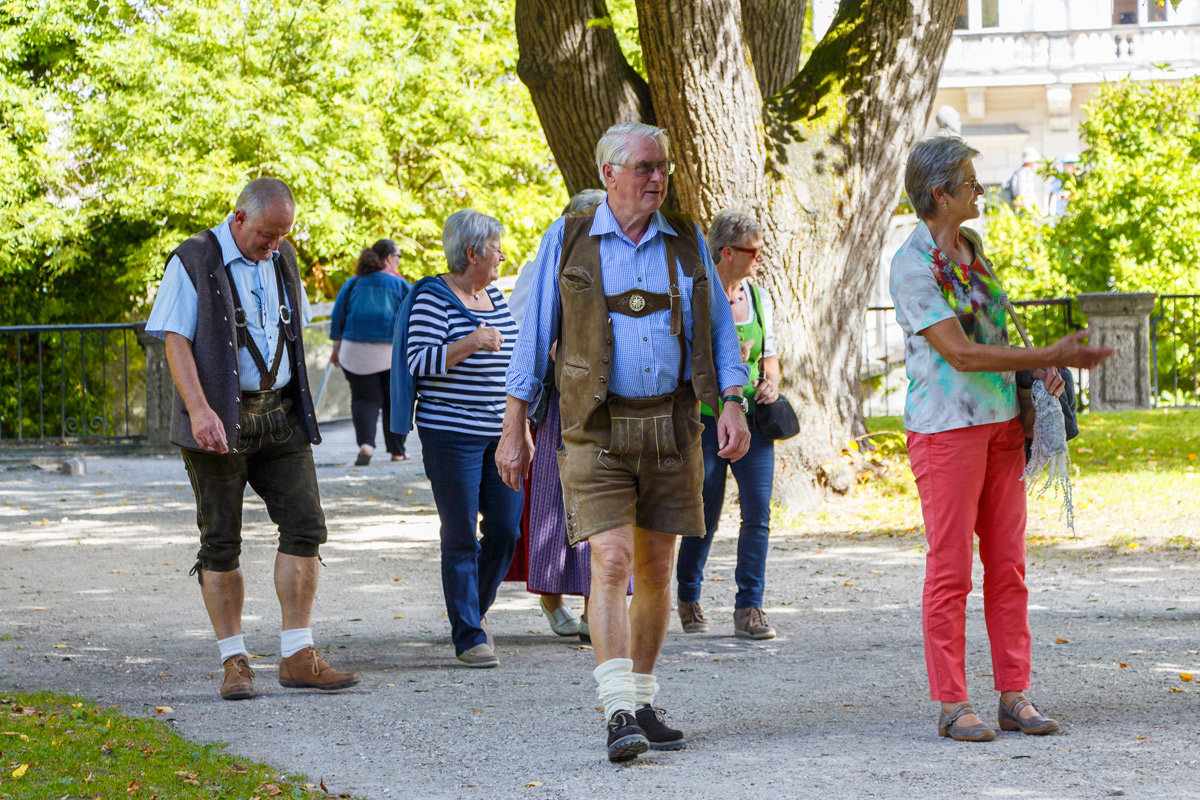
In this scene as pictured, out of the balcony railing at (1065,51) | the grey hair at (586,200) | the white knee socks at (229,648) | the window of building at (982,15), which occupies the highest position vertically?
the window of building at (982,15)

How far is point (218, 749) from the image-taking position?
15.8 ft

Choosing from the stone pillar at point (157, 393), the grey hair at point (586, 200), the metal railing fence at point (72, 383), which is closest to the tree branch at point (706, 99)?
the grey hair at point (586, 200)

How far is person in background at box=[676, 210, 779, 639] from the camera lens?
639cm

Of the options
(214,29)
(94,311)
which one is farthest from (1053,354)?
(94,311)

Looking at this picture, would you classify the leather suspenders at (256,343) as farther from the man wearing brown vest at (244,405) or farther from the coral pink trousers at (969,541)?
the coral pink trousers at (969,541)

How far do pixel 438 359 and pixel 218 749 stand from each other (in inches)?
75.5

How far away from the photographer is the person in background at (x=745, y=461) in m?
6.39

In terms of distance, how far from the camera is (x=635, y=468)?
15.1ft

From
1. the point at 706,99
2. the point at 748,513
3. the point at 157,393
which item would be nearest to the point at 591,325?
the point at 748,513

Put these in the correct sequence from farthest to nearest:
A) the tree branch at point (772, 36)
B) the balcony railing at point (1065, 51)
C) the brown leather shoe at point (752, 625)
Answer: the balcony railing at point (1065, 51) < the tree branch at point (772, 36) < the brown leather shoe at point (752, 625)

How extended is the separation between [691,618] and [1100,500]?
14.4ft

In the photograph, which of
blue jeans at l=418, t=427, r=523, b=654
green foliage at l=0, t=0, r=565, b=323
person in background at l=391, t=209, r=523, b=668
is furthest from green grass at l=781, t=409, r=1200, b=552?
green foliage at l=0, t=0, r=565, b=323

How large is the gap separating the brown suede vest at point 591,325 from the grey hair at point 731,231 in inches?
61.8

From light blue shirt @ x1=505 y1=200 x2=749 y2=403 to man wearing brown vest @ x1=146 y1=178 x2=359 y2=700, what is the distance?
132 centimetres
